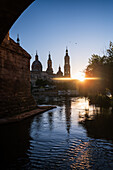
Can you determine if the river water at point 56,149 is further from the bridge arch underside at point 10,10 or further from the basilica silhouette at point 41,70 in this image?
the basilica silhouette at point 41,70

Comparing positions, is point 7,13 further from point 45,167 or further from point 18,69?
point 18,69

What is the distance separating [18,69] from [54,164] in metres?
9.24

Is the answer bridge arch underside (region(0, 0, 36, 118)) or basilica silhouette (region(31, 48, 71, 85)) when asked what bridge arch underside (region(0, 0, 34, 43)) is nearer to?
bridge arch underside (region(0, 0, 36, 118))

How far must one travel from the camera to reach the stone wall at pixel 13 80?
10133 millimetres

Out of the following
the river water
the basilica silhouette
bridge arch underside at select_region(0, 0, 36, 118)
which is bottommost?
the river water

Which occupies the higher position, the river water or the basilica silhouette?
the basilica silhouette

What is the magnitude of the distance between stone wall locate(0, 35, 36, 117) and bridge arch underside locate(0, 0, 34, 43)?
7.02 meters

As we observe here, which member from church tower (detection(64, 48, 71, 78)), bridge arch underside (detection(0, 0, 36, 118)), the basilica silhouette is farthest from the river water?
church tower (detection(64, 48, 71, 78))

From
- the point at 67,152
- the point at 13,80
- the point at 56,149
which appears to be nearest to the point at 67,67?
the point at 13,80

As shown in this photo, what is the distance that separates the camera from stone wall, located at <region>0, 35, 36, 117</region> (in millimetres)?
Answer: 10133

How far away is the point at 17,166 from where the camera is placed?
4.00 metres

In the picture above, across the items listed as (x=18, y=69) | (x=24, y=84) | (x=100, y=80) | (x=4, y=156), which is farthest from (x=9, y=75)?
(x=100, y=80)

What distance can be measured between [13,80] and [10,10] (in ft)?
28.3

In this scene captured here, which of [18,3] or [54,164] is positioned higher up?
[18,3]
